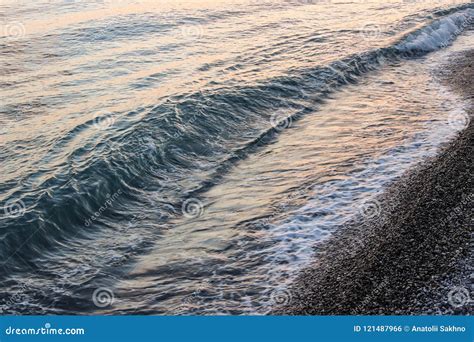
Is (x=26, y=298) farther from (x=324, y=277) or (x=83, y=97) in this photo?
(x=83, y=97)

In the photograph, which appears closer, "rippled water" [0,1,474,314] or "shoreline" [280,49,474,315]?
"shoreline" [280,49,474,315]

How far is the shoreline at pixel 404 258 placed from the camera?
24.3 feet

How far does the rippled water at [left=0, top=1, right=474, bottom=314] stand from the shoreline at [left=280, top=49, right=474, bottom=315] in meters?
0.44

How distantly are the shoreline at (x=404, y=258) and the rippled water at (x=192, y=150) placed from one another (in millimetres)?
441

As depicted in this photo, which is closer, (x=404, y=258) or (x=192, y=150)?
(x=404, y=258)

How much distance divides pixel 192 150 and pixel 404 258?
271 inches

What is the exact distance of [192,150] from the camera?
550 inches

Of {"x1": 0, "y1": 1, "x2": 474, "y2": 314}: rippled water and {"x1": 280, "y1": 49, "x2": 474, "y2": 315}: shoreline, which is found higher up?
{"x1": 0, "y1": 1, "x2": 474, "y2": 314}: rippled water

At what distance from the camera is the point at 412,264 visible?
815 cm

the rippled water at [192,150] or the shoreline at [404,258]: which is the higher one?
the rippled water at [192,150]

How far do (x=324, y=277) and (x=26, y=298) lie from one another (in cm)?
438

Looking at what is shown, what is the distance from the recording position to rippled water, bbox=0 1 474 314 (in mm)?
8828

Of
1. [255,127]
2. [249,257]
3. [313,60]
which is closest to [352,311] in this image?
[249,257]

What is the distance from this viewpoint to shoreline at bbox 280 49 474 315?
7.40 m
